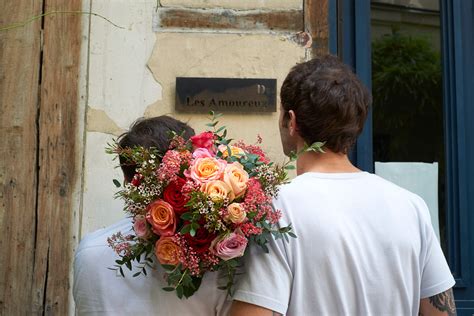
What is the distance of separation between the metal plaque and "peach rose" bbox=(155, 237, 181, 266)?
1.79 meters

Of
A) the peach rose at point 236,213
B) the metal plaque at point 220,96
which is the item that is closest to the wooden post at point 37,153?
the metal plaque at point 220,96

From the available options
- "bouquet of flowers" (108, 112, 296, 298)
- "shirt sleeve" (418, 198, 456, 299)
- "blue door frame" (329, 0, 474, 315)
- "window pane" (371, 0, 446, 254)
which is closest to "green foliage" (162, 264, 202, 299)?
"bouquet of flowers" (108, 112, 296, 298)

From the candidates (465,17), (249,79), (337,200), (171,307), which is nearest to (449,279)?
(337,200)

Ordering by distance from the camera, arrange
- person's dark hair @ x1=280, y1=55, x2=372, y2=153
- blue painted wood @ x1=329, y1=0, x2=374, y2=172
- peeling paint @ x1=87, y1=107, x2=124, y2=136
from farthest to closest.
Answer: blue painted wood @ x1=329, y1=0, x2=374, y2=172 → peeling paint @ x1=87, y1=107, x2=124, y2=136 → person's dark hair @ x1=280, y1=55, x2=372, y2=153

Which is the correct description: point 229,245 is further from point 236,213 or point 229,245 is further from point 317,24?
point 317,24

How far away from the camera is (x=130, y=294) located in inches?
77.6

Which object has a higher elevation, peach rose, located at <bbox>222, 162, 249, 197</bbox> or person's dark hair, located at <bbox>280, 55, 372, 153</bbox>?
person's dark hair, located at <bbox>280, 55, 372, 153</bbox>

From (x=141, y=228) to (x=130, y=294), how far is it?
0.65ft

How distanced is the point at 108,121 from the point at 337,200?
1.88 meters

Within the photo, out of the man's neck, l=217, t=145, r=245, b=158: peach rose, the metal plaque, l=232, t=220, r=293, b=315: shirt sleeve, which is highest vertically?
Answer: the metal plaque

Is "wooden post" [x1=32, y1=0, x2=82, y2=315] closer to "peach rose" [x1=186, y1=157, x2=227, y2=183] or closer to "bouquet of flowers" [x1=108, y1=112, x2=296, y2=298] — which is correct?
"bouquet of flowers" [x1=108, y1=112, x2=296, y2=298]

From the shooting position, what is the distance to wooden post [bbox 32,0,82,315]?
344 cm

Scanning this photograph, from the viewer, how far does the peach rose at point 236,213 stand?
183 centimetres

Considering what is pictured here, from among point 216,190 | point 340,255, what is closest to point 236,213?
point 216,190
